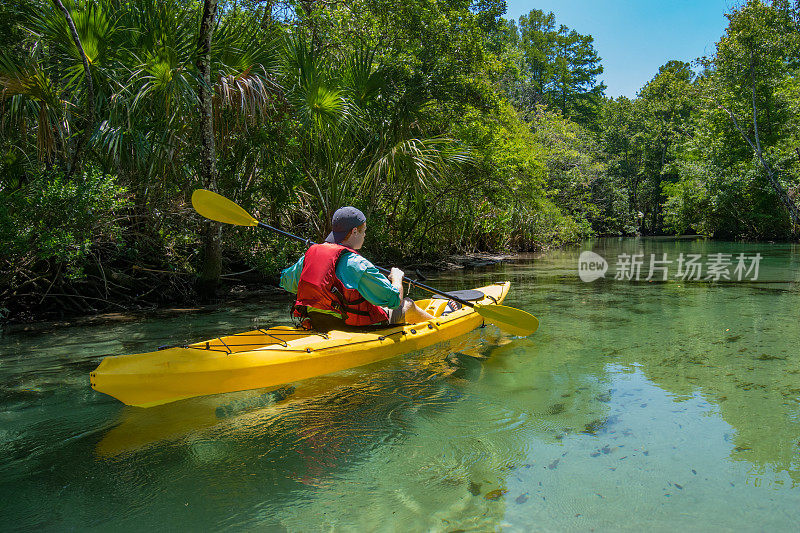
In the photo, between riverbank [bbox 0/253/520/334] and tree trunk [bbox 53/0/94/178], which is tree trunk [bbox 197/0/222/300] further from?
tree trunk [bbox 53/0/94/178]

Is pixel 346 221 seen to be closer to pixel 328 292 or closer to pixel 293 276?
pixel 328 292

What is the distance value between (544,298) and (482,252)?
8.19 meters

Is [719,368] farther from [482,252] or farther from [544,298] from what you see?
[482,252]

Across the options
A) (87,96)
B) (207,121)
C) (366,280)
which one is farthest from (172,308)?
(366,280)

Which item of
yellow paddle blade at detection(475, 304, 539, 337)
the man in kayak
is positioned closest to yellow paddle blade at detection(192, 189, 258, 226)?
the man in kayak

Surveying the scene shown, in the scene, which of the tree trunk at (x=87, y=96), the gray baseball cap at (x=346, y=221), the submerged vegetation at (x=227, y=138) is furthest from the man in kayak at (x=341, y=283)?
the tree trunk at (x=87, y=96)

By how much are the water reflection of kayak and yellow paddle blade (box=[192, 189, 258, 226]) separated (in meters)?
1.75

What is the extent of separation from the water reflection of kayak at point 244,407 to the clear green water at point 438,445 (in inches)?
0.7

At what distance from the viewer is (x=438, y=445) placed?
276 cm

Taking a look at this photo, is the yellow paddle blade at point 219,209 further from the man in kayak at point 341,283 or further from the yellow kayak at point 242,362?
the yellow kayak at point 242,362

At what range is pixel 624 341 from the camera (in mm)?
5062

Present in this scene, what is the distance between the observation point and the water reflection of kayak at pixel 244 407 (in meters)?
2.90

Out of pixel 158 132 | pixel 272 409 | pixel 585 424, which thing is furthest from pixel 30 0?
pixel 585 424

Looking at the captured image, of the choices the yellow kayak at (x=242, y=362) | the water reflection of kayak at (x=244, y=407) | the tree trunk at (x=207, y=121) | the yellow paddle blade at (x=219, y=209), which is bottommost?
the water reflection of kayak at (x=244, y=407)
